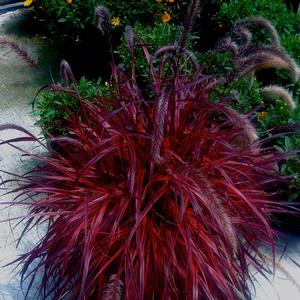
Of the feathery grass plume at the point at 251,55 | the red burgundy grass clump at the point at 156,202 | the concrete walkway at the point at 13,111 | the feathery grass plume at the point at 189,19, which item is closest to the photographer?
the feathery grass plume at the point at 189,19

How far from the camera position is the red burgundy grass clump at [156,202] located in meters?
2.08

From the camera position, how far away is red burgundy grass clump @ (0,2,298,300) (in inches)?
82.0

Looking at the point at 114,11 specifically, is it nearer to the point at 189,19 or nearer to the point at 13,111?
the point at 13,111

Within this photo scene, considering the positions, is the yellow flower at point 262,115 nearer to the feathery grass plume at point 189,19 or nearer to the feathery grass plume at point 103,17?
the feathery grass plume at point 103,17

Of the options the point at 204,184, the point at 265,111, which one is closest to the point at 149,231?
the point at 204,184

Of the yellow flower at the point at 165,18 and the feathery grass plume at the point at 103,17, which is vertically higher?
the feathery grass plume at the point at 103,17

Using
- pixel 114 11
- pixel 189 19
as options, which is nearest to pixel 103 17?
pixel 189 19

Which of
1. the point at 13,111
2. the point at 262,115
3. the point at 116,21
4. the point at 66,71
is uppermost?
the point at 66,71

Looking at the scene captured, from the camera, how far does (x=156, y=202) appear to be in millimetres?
2217

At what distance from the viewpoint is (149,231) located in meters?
2.14

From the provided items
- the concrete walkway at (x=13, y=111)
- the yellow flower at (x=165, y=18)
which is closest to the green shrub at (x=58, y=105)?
the concrete walkway at (x=13, y=111)

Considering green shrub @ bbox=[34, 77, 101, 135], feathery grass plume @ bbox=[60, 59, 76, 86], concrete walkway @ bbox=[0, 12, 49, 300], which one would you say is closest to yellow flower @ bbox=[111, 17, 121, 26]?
concrete walkway @ bbox=[0, 12, 49, 300]

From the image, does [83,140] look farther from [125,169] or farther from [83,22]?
[83,22]

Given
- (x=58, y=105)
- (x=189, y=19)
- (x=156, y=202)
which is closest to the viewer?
(x=189, y=19)
